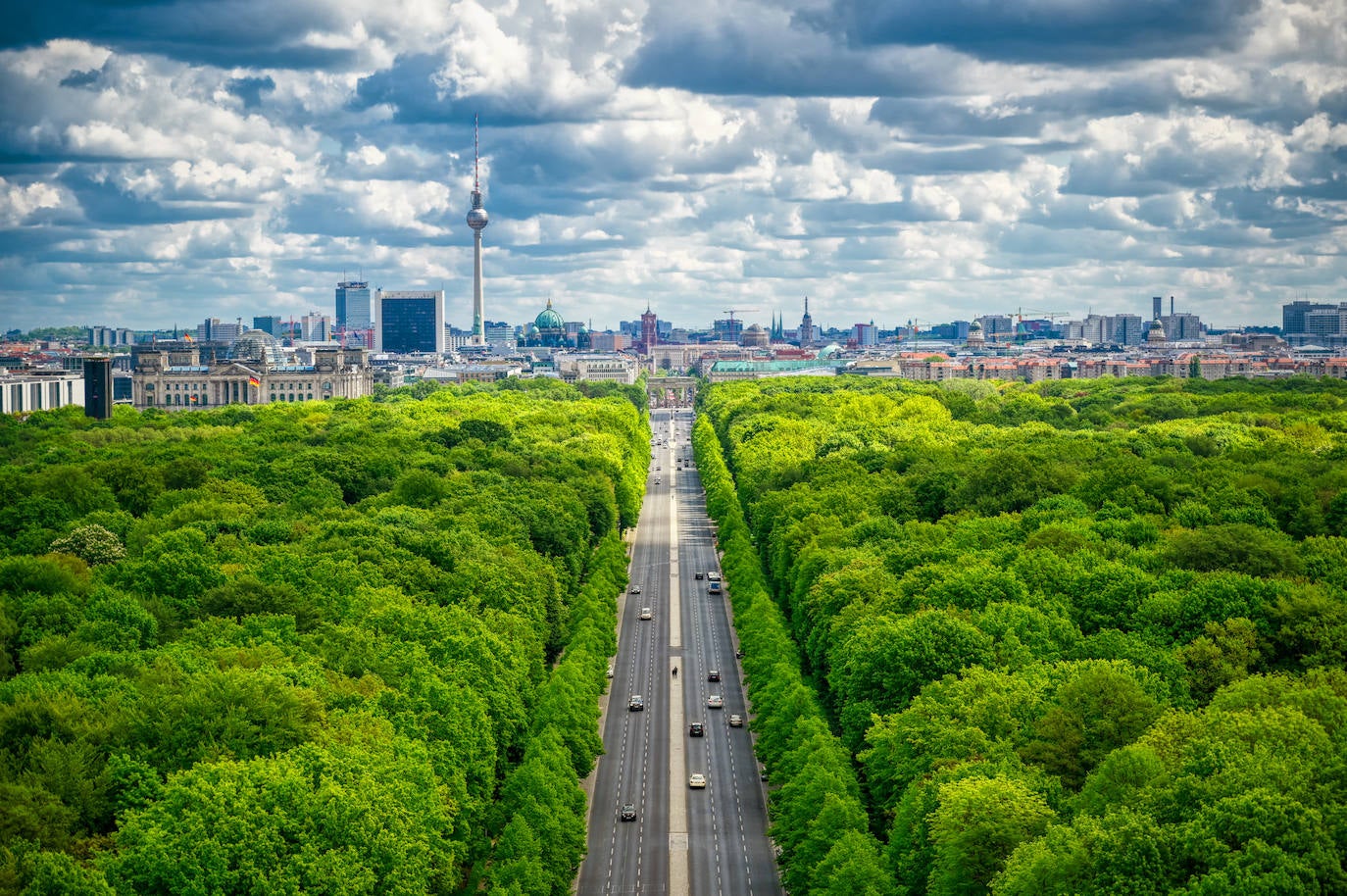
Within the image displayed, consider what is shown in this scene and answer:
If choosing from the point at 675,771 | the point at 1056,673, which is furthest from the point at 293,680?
the point at 1056,673

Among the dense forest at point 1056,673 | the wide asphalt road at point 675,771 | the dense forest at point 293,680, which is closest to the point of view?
the dense forest at point 1056,673

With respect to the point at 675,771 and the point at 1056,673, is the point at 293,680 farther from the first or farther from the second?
the point at 1056,673

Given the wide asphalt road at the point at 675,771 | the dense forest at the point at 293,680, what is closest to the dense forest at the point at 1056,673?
the wide asphalt road at the point at 675,771

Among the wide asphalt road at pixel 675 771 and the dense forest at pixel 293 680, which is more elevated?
the dense forest at pixel 293 680

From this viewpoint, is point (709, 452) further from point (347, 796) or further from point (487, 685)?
point (347, 796)

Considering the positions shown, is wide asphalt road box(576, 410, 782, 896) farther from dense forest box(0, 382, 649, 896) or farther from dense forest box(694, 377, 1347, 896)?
dense forest box(0, 382, 649, 896)

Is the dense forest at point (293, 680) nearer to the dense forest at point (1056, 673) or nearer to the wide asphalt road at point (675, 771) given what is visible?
the wide asphalt road at point (675, 771)

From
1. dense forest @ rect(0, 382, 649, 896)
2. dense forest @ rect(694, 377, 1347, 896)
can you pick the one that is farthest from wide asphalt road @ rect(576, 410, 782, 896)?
dense forest @ rect(0, 382, 649, 896)
